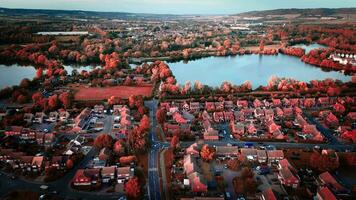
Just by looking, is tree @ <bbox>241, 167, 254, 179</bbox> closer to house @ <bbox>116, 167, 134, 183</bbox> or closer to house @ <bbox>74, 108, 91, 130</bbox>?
house @ <bbox>116, 167, 134, 183</bbox>

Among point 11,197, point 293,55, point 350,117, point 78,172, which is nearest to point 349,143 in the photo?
point 350,117

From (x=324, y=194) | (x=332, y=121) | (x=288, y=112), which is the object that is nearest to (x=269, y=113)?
(x=288, y=112)

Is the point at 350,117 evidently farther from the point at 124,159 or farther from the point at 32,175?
the point at 32,175

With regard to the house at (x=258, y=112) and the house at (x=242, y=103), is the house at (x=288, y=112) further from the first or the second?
the house at (x=242, y=103)

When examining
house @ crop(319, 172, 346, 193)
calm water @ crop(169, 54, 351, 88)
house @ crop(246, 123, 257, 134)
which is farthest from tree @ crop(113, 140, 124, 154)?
calm water @ crop(169, 54, 351, 88)

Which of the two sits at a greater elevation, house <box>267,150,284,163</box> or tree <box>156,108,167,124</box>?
tree <box>156,108,167,124</box>

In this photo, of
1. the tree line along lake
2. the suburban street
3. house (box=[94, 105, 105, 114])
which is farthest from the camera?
the tree line along lake

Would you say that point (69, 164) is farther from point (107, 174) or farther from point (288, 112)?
point (288, 112)
